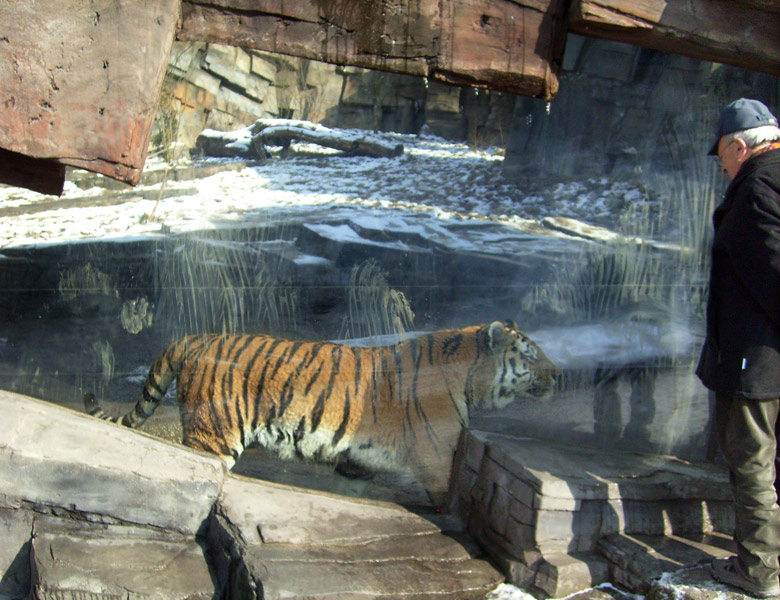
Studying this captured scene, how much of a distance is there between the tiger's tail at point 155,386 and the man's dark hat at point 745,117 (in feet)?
9.30

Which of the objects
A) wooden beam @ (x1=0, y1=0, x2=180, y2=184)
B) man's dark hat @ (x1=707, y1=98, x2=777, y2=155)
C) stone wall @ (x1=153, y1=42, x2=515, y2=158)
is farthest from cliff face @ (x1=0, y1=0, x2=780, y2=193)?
stone wall @ (x1=153, y1=42, x2=515, y2=158)

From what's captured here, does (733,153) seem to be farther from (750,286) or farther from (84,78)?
(84,78)

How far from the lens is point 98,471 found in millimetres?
3035

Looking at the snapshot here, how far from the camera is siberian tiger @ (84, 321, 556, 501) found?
3668 mm

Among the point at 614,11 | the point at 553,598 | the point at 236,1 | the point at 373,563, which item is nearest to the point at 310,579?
the point at 373,563

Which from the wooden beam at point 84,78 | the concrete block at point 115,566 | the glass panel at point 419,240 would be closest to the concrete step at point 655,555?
the glass panel at point 419,240

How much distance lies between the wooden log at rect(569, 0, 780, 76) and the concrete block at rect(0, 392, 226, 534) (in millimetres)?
2626

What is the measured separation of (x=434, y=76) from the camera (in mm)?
2697

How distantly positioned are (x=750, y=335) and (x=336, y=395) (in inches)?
84.5

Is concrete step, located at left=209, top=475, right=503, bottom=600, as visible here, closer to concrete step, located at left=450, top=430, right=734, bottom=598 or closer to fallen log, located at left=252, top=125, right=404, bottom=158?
concrete step, located at left=450, top=430, right=734, bottom=598

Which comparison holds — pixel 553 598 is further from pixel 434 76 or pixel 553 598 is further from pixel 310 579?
pixel 434 76

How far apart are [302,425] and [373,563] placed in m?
0.99

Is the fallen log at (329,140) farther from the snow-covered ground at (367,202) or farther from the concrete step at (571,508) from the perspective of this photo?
the concrete step at (571,508)

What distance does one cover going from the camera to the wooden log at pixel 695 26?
2676 mm
